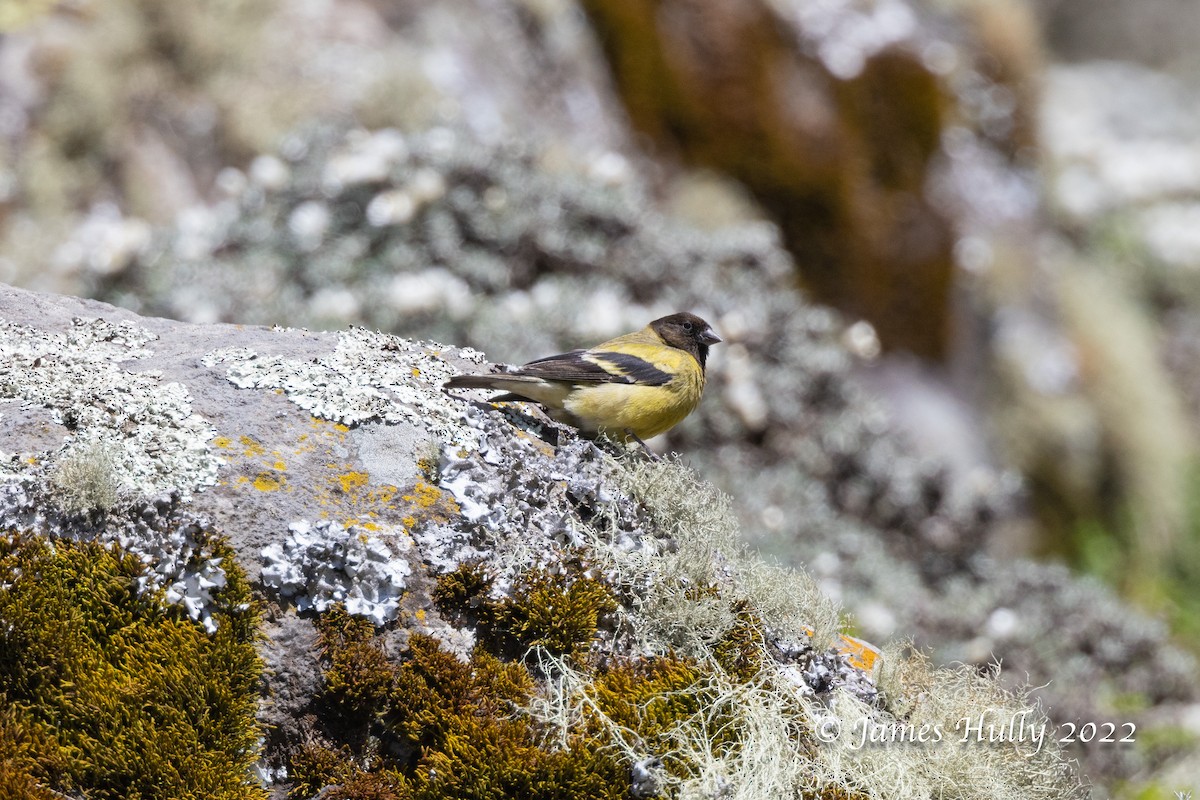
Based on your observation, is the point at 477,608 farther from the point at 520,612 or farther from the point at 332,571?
the point at 332,571

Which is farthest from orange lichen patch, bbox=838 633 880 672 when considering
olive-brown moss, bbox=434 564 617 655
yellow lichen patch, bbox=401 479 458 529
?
yellow lichen patch, bbox=401 479 458 529

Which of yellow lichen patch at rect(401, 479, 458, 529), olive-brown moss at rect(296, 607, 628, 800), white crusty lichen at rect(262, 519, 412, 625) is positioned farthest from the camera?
yellow lichen patch at rect(401, 479, 458, 529)

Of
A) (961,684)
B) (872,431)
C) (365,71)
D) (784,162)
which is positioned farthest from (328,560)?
(784,162)

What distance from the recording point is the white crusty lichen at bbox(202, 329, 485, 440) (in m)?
3.65

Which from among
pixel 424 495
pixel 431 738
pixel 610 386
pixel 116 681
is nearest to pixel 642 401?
pixel 610 386

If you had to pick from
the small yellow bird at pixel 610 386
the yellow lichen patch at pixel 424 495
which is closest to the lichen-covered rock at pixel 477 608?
the yellow lichen patch at pixel 424 495

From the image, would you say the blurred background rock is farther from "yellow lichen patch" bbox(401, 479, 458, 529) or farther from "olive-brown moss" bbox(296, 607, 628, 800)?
"olive-brown moss" bbox(296, 607, 628, 800)

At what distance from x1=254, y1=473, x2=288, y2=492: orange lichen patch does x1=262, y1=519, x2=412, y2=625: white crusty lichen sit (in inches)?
7.0

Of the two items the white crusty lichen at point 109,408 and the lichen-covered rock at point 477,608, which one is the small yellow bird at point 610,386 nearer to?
the lichen-covered rock at point 477,608

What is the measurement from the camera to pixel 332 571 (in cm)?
321

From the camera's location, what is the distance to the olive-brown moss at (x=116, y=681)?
286 centimetres

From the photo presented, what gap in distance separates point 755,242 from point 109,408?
6336 millimetres

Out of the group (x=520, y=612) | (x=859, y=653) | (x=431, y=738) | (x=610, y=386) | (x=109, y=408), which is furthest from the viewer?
(x=610, y=386)

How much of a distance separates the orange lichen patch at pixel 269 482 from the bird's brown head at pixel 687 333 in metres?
2.31
